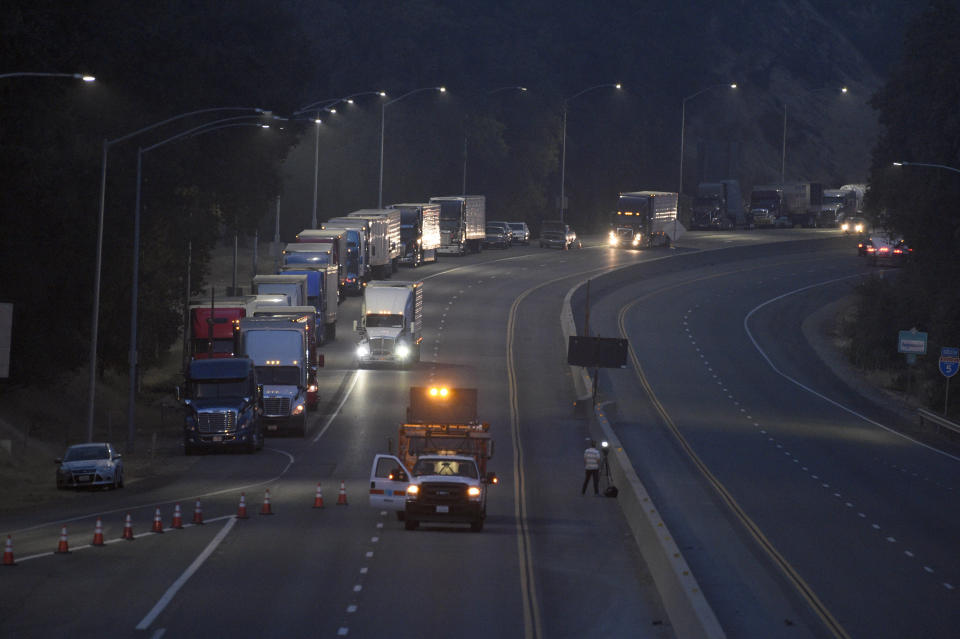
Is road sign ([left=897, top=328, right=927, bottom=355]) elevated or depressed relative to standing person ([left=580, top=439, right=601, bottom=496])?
elevated

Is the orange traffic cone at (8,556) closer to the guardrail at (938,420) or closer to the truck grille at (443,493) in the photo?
the truck grille at (443,493)

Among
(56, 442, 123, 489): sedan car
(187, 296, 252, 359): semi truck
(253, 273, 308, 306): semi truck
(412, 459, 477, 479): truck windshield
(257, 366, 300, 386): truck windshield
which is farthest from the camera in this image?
(253, 273, 308, 306): semi truck

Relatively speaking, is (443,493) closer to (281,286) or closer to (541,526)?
(541,526)

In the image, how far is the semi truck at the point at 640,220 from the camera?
354ft

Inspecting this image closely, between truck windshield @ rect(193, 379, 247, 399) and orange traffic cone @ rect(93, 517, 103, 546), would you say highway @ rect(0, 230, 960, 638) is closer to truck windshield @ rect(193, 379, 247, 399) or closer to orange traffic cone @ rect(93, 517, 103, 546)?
orange traffic cone @ rect(93, 517, 103, 546)

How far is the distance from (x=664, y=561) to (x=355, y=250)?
56.5 m

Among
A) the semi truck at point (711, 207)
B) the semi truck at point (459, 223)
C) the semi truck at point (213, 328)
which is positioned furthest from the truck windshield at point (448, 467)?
the semi truck at point (711, 207)

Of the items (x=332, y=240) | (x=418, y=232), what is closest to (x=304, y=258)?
(x=332, y=240)

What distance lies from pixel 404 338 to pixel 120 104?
15.5m

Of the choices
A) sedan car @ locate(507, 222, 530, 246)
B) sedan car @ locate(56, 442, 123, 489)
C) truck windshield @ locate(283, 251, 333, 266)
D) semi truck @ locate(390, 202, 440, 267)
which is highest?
sedan car @ locate(507, 222, 530, 246)

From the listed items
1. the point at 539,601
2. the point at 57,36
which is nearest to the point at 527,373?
the point at 57,36

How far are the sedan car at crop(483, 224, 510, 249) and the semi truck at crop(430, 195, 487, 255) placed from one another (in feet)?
14.3

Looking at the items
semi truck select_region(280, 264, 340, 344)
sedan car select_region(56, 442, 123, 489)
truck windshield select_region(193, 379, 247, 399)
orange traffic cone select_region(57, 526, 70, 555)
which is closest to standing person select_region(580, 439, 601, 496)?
sedan car select_region(56, 442, 123, 489)

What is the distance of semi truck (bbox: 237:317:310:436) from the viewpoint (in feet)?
160
